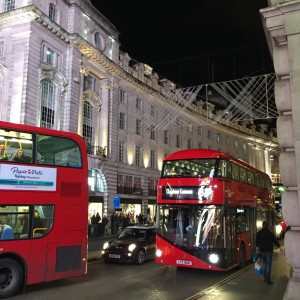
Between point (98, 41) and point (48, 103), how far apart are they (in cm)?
933

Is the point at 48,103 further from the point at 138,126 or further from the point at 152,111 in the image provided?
the point at 152,111

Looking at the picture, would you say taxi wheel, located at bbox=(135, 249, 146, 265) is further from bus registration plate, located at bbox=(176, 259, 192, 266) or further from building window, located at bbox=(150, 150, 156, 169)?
building window, located at bbox=(150, 150, 156, 169)

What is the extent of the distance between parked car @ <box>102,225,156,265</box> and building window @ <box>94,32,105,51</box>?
24.5 metres

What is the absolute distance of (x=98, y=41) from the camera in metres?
35.7

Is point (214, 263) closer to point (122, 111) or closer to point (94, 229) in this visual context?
point (94, 229)

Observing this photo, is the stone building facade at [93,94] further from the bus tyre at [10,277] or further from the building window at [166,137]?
the bus tyre at [10,277]

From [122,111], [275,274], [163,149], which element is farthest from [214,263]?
[163,149]

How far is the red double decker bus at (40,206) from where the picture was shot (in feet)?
29.8

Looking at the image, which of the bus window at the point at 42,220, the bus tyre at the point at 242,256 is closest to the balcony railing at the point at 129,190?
the bus tyre at the point at 242,256

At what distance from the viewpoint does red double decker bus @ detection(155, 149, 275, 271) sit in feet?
38.2

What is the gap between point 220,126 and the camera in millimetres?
60312

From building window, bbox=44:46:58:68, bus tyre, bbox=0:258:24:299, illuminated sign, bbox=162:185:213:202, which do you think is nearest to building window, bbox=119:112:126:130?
building window, bbox=44:46:58:68

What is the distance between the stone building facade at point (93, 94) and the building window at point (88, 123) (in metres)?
0.09

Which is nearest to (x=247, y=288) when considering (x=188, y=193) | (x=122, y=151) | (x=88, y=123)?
(x=188, y=193)
